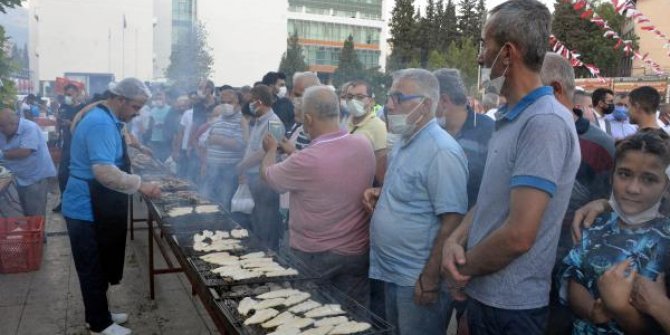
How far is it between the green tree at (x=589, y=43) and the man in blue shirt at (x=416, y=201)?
34537mm

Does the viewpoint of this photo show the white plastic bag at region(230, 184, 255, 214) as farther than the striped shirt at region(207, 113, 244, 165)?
No

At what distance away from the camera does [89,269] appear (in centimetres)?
446

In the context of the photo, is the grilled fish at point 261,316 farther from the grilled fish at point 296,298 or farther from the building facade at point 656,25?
the building facade at point 656,25

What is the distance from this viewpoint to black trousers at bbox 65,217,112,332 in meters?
4.45

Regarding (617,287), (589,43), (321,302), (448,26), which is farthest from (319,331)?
(448,26)

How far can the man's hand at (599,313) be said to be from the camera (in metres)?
2.12

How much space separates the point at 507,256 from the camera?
2041mm

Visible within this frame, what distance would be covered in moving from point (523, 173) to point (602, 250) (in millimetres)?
594

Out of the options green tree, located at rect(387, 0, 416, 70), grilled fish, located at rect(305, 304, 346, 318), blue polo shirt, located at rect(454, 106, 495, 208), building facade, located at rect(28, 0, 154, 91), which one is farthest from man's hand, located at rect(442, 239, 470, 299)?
green tree, located at rect(387, 0, 416, 70)

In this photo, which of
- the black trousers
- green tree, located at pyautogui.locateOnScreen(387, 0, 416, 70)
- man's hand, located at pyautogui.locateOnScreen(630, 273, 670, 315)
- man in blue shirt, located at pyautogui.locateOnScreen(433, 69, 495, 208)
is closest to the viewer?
man's hand, located at pyautogui.locateOnScreen(630, 273, 670, 315)

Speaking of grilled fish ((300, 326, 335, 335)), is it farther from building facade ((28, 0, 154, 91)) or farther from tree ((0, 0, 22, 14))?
building facade ((28, 0, 154, 91))

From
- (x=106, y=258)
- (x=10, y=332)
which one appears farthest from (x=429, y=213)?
(x=10, y=332)

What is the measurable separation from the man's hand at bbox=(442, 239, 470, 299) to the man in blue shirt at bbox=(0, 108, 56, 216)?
6.48 metres

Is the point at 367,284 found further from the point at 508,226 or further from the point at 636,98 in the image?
the point at 636,98
